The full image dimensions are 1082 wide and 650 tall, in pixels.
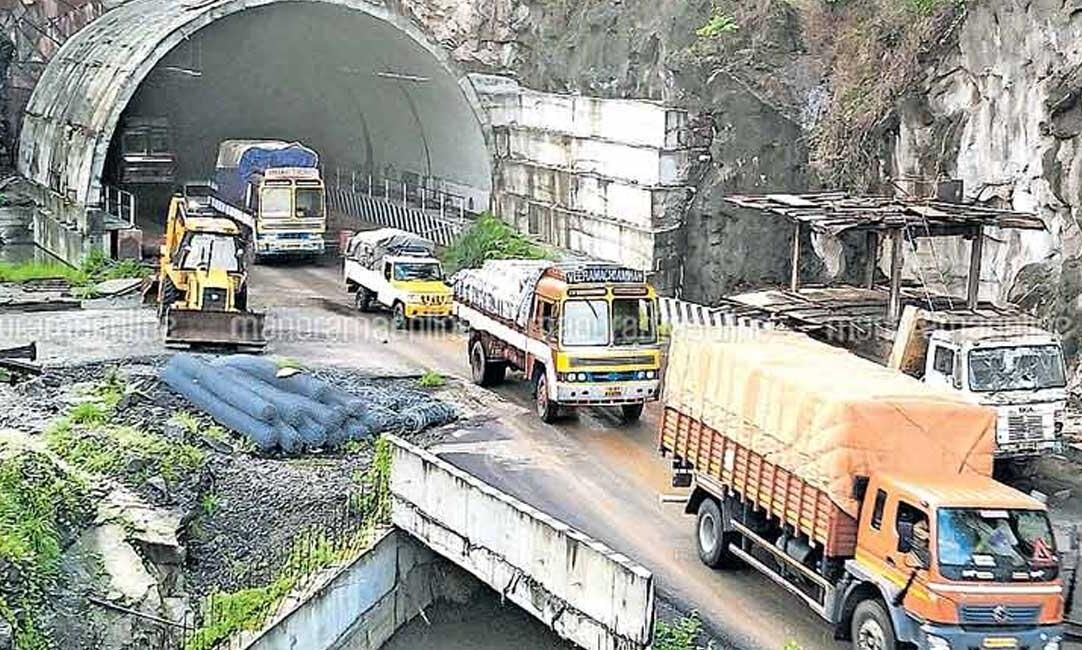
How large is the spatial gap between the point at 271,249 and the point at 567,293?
1644 centimetres

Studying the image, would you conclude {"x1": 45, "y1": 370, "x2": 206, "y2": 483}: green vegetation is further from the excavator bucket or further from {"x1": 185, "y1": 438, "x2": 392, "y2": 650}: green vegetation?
the excavator bucket

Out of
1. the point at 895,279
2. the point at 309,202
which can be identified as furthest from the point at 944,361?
the point at 309,202

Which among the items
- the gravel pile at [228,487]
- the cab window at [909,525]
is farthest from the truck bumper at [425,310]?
the cab window at [909,525]

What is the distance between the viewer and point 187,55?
43.7 metres

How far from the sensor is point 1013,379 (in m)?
18.9

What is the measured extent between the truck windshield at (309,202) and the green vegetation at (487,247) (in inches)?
133

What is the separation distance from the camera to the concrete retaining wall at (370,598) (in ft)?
52.0

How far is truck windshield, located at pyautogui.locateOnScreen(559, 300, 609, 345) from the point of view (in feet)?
70.9

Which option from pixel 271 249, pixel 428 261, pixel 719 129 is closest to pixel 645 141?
pixel 719 129

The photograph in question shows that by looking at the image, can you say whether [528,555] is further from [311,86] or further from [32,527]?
[311,86]

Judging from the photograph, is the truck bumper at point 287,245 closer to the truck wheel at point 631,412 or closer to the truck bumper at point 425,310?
the truck bumper at point 425,310

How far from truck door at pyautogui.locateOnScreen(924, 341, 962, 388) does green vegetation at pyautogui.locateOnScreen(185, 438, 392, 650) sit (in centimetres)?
695

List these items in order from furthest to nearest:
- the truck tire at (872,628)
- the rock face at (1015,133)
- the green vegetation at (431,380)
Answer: the green vegetation at (431,380) → the rock face at (1015,133) → the truck tire at (872,628)

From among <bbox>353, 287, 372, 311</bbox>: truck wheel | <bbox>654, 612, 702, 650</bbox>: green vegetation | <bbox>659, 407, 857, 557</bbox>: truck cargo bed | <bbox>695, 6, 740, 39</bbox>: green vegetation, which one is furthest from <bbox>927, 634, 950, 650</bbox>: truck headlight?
<bbox>695, 6, 740, 39</bbox>: green vegetation
